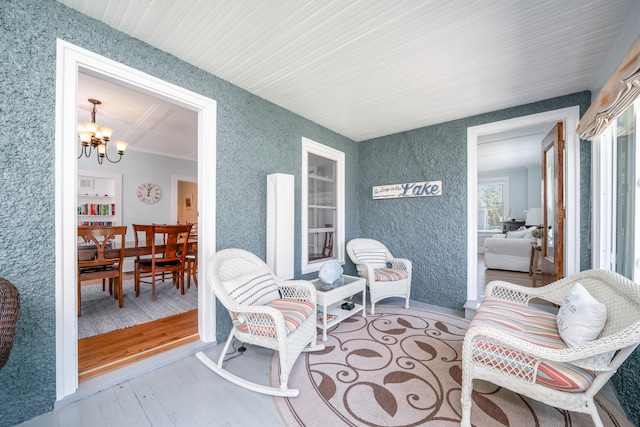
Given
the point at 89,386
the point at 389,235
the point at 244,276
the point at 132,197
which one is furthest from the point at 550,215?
the point at 132,197

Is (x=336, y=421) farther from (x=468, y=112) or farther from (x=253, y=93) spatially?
(x=468, y=112)

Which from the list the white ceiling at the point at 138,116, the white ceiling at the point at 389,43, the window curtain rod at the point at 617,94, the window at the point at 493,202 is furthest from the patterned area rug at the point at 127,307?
the window at the point at 493,202


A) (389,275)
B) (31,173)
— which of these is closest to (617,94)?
(389,275)

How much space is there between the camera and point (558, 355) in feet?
3.97

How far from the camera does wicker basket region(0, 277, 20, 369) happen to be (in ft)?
3.59

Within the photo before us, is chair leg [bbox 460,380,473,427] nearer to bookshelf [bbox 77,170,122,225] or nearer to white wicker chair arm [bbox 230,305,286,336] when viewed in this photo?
white wicker chair arm [bbox 230,305,286,336]

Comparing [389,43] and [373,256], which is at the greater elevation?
[389,43]

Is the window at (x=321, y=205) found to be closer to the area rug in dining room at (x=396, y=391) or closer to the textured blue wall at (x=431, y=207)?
the textured blue wall at (x=431, y=207)

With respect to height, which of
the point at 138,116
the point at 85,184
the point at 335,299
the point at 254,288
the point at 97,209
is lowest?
the point at 335,299

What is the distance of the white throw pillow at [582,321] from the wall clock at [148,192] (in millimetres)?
6381

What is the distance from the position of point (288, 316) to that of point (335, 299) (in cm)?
76

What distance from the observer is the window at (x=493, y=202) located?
26.0 ft

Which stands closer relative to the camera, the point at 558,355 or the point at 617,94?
the point at 558,355

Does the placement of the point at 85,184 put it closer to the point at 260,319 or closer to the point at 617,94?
the point at 260,319
